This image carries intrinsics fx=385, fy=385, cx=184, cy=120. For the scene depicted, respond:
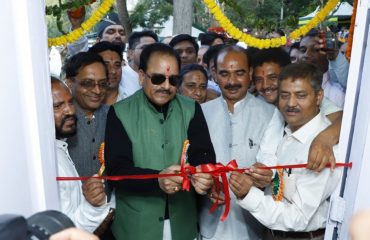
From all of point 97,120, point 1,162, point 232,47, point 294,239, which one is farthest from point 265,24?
point 1,162

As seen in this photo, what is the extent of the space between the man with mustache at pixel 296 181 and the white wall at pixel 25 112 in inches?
39.7

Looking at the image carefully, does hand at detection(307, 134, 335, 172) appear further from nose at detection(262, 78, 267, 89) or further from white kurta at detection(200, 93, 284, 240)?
nose at detection(262, 78, 267, 89)

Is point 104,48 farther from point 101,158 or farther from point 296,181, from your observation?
point 296,181

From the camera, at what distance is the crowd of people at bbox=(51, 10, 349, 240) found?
205 centimetres

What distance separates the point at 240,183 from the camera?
2.04 metres

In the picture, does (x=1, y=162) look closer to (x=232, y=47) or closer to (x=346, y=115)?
(x=346, y=115)

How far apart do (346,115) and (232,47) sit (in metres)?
1.05

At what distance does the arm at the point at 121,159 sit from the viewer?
6.89 ft

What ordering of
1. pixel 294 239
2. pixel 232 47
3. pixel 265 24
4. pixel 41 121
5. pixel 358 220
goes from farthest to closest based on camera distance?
pixel 265 24 → pixel 232 47 → pixel 294 239 → pixel 41 121 → pixel 358 220

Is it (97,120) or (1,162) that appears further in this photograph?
(97,120)

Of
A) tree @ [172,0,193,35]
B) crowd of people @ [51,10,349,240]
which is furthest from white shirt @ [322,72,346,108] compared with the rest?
tree @ [172,0,193,35]

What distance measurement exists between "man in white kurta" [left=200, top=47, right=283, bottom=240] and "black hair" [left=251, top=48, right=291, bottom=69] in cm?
23

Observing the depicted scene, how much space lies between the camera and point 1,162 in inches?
47.5

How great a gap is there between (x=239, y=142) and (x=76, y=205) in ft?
3.48
